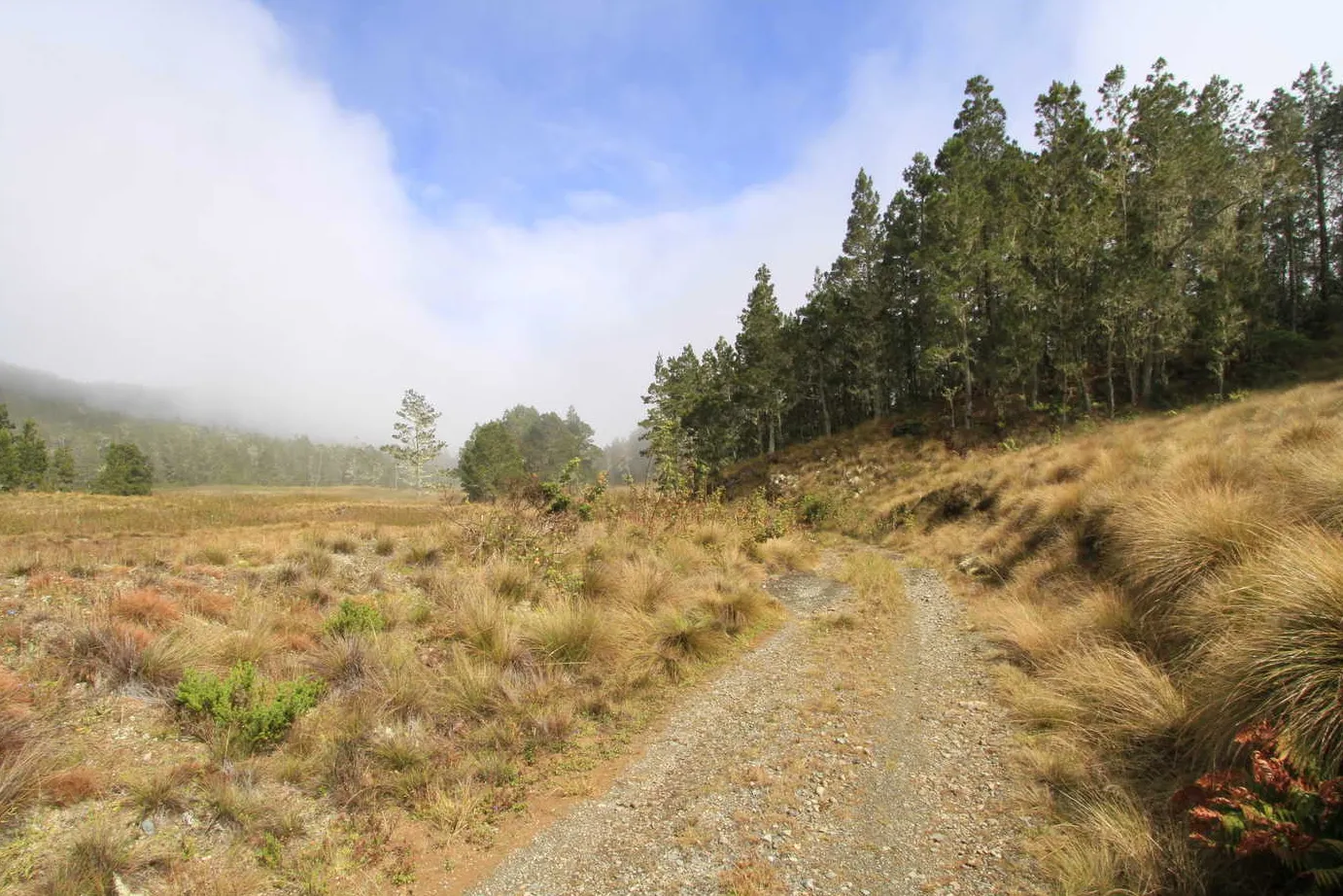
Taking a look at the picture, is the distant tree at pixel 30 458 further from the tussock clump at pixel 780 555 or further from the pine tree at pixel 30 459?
the tussock clump at pixel 780 555

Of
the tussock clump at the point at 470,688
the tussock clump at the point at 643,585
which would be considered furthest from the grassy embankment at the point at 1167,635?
the tussock clump at the point at 470,688

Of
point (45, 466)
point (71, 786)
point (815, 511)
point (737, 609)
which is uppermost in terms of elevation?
point (45, 466)

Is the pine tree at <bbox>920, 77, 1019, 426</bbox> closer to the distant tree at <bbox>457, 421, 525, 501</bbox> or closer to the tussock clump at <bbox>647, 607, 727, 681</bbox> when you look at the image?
the tussock clump at <bbox>647, 607, 727, 681</bbox>

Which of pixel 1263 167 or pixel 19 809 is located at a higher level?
pixel 1263 167

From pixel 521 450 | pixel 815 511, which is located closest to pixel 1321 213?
pixel 815 511

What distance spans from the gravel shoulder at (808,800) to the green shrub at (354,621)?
3.78 meters

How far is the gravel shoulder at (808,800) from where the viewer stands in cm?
328

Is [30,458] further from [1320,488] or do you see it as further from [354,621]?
[1320,488]

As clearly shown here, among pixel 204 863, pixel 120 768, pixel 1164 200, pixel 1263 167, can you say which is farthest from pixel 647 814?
pixel 1263 167

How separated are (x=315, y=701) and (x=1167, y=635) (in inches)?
296

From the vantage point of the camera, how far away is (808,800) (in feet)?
13.1

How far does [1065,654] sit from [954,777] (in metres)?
2.27

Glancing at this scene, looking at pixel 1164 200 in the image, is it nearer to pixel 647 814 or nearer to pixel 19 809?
pixel 647 814

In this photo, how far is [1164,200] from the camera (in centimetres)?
2745
